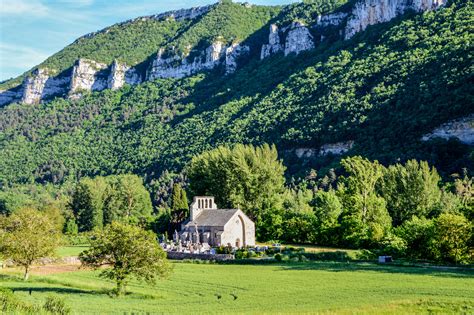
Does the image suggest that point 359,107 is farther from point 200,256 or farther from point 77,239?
point 200,256

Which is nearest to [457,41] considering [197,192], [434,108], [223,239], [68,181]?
[434,108]

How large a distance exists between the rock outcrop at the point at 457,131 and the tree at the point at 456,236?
6212cm

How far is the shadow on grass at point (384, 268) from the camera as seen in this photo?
4244 cm

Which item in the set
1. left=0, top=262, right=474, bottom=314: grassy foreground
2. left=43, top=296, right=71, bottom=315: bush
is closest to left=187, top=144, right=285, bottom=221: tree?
left=0, top=262, right=474, bottom=314: grassy foreground

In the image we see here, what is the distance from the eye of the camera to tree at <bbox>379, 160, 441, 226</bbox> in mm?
71125

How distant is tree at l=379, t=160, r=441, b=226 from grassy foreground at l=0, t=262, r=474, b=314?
24930 mm

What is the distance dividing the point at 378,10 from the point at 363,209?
133 meters

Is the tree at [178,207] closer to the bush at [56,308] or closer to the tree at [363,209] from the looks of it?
the tree at [363,209]

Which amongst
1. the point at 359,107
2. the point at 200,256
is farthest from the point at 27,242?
the point at 359,107

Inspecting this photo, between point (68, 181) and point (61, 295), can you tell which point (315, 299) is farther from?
point (68, 181)

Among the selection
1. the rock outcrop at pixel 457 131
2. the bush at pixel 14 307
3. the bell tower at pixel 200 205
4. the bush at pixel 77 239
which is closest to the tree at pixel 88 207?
the bush at pixel 77 239

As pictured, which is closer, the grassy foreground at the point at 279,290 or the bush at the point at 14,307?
the bush at the point at 14,307

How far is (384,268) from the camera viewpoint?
46.5m

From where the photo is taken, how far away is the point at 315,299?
109ft
